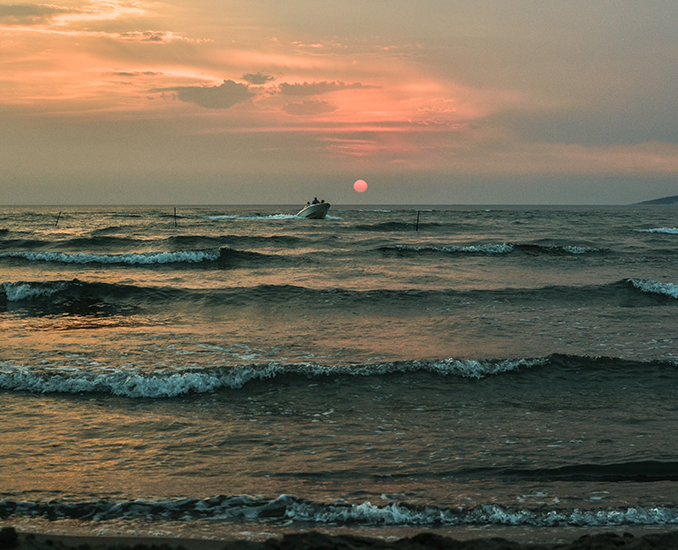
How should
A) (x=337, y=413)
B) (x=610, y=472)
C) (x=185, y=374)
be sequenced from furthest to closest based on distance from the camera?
(x=185, y=374) < (x=337, y=413) < (x=610, y=472)

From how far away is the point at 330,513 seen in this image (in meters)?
4.68

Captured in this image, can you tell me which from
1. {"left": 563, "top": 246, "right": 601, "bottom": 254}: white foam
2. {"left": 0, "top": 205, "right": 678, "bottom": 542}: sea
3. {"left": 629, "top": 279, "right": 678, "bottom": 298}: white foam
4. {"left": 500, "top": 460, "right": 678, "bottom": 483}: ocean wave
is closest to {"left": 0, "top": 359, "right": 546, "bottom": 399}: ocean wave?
{"left": 0, "top": 205, "right": 678, "bottom": 542}: sea

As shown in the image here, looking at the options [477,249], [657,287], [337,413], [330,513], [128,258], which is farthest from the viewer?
[477,249]

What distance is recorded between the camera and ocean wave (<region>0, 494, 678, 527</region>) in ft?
15.1

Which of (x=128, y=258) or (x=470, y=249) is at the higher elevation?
(x=470, y=249)

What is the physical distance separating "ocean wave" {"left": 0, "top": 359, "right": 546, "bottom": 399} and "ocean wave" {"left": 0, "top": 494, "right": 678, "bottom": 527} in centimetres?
349

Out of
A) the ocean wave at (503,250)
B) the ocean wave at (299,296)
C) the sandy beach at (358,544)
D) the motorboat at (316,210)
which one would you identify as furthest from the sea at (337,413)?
the motorboat at (316,210)

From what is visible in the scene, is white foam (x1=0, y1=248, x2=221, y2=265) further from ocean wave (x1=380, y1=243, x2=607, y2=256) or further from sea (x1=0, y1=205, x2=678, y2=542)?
ocean wave (x1=380, y1=243, x2=607, y2=256)

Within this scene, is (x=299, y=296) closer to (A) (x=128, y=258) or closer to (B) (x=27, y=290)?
(B) (x=27, y=290)

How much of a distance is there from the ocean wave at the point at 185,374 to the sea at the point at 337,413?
4cm

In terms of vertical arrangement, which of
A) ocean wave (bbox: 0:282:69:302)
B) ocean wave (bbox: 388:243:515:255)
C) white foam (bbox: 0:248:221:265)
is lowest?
ocean wave (bbox: 0:282:69:302)

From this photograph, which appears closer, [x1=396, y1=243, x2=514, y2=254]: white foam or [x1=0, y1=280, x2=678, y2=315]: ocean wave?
[x1=0, y1=280, x2=678, y2=315]: ocean wave

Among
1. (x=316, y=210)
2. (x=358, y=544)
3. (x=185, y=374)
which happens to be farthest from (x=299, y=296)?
(x=316, y=210)

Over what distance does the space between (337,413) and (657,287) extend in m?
16.0
